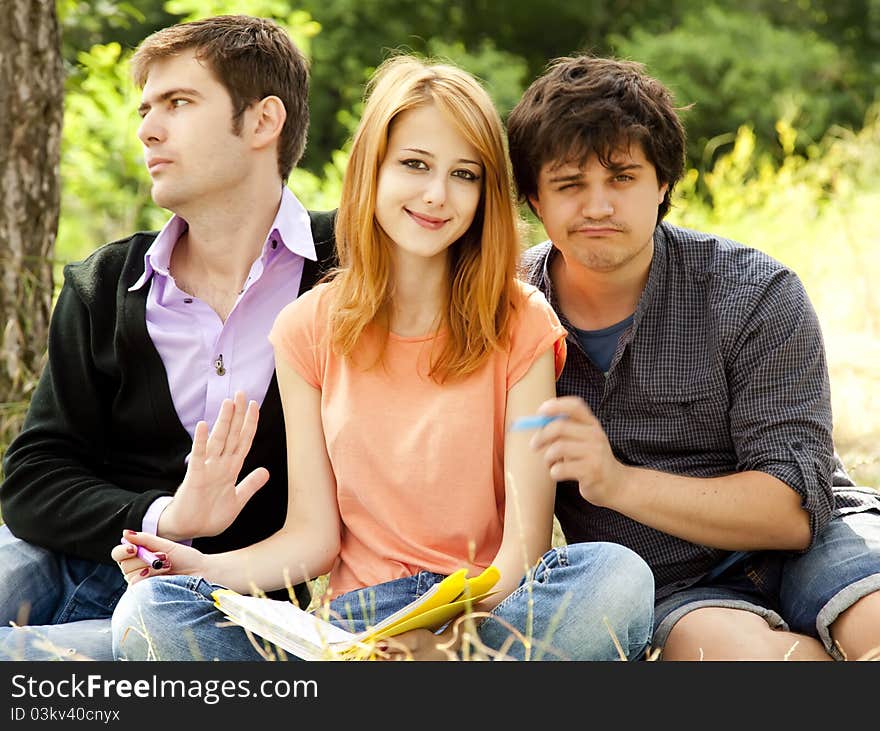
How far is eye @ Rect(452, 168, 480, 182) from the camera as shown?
2441mm

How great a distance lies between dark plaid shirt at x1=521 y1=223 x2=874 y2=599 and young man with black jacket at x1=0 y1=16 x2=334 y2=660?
728 millimetres

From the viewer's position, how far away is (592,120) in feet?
8.27

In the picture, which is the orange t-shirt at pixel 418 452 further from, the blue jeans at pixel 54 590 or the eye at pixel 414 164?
the blue jeans at pixel 54 590

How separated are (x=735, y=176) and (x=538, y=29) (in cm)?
612

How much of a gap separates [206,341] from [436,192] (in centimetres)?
67

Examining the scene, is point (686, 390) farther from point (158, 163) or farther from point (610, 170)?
point (158, 163)

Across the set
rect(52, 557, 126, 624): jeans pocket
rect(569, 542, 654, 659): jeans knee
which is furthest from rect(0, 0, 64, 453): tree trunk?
rect(569, 542, 654, 659): jeans knee

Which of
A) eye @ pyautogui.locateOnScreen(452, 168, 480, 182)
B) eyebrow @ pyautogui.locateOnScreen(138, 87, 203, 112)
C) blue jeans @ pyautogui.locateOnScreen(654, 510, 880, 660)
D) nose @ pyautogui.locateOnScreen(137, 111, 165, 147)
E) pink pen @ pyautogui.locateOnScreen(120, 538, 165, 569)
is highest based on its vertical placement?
eyebrow @ pyautogui.locateOnScreen(138, 87, 203, 112)

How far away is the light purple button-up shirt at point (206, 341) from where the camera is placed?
2.69 metres

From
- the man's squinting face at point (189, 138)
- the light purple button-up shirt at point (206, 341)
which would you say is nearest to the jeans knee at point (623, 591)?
the light purple button-up shirt at point (206, 341)

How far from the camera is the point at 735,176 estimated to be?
6434mm

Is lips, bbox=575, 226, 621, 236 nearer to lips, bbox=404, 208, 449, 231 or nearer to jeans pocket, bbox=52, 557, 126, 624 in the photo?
lips, bbox=404, 208, 449, 231
